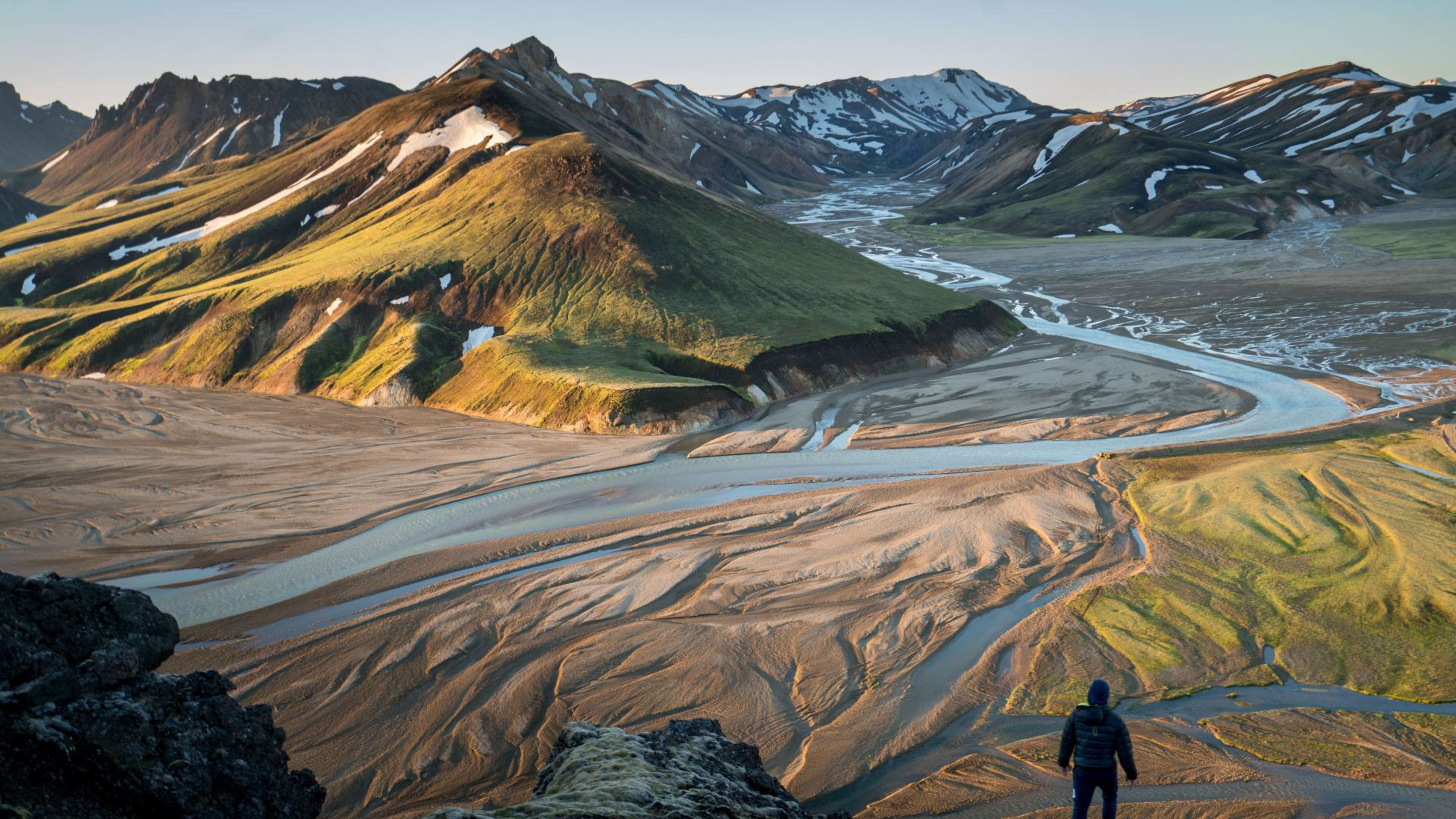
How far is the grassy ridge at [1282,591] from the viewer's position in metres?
24.2

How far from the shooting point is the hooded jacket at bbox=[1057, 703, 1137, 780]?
14.4m

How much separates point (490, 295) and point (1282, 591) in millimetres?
61154

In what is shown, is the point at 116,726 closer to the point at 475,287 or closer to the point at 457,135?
the point at 475,287

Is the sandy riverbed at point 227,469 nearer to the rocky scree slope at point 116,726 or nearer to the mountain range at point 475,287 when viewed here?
the mountain range at point 475,287

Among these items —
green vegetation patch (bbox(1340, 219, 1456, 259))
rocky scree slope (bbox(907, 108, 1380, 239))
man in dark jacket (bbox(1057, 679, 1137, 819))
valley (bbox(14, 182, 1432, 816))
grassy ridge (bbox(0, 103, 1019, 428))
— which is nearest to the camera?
man in dark jacket (bbox(1057, 679, 1137, 819))

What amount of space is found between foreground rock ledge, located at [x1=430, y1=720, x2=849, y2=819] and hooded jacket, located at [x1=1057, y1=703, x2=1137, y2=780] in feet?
14.8

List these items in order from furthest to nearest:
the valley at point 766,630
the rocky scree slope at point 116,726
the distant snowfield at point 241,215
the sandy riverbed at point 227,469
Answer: the distant snowfield at point 241,215 < the sandy riverbed at point 227,469 < the valley at point 766,630 < the rocky scree slope at point 116,726

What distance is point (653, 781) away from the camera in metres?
14.7

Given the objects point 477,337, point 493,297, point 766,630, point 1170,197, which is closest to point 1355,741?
point 766,630

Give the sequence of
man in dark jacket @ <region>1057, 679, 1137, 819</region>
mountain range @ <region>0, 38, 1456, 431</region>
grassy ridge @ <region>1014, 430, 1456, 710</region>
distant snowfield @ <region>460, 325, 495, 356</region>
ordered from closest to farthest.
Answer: man in dark jacket @ <region>1057, 679, 1137, 819</region> < grassy ridge @ <region>1014, 430, 1456, 710</region> < mountain range @ <region>0, 38, 1456, 431</region> < distant snowfield @ <region>460, 325, 495, 356</region>

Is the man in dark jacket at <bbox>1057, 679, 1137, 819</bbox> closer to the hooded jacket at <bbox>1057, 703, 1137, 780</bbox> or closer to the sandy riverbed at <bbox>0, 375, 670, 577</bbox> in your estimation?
the hooded jacket at <bbox>1057, 703, 1137, 780</bbox>

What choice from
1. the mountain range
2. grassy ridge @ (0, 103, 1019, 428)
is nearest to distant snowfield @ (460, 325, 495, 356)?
the mountain range

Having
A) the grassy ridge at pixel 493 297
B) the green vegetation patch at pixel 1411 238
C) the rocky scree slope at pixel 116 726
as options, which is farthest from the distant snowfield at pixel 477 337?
the green vegetation patch at pixel 1411 238

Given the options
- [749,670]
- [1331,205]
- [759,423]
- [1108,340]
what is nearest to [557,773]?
[749,670]
